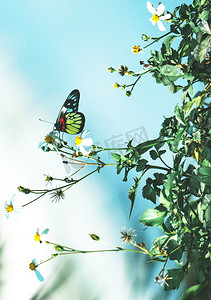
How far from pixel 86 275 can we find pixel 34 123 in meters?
0.52

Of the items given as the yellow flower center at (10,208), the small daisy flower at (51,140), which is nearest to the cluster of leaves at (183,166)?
the small daisy flower at (51,140)

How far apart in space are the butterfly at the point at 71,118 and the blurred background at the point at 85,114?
17 cm

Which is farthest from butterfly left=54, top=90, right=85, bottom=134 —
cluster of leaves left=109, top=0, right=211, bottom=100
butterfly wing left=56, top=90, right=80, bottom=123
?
cluster of leaves left=109, top=0, right=211, bottom=100

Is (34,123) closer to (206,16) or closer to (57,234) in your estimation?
(57,234)

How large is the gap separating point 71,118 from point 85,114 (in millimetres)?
239

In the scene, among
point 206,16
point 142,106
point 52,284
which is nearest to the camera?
point 206,16

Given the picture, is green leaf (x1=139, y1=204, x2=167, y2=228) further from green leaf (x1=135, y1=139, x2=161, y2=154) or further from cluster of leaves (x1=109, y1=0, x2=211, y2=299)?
green leaf (x1=135, y1=139, x2=161, y2=154)

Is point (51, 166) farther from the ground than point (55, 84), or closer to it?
closer to it

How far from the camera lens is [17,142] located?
4.03 feet

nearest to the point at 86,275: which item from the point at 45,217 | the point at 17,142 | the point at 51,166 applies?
the point at 45,217

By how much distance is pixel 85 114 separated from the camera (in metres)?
1.23

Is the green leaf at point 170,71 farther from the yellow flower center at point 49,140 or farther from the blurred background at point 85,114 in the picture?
the blurred background at point 85,114

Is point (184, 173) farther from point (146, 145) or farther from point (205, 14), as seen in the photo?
point (205, 14)

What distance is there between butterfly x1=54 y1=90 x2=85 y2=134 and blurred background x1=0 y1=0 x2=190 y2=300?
0.56 ft
